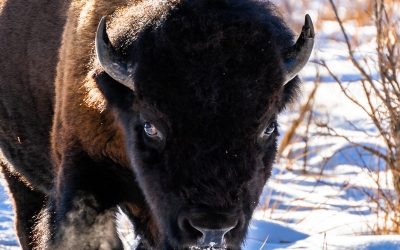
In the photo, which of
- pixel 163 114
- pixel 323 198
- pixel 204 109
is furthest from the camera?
pixel 323 198

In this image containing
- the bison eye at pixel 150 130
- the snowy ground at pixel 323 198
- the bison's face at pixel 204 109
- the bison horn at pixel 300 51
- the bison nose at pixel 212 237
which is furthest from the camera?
the snowy ground at pixel 323 198

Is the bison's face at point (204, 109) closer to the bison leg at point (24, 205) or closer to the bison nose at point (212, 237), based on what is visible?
the bison nose at point (212, 237)

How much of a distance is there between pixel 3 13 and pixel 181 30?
2.11 metres

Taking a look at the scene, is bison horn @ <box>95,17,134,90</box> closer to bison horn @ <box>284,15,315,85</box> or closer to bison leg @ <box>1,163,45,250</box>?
bison horn @ <box>284,15,315,85</box>

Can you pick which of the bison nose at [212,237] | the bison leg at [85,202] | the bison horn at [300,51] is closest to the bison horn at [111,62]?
the bison leg at [85,202]

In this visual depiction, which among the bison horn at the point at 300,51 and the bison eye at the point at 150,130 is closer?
the bison eye at the point at 150,130

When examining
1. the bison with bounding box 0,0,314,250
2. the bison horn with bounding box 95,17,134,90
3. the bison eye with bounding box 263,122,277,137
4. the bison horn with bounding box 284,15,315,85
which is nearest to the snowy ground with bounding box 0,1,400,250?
the bison with bounding box 0,0,314,250

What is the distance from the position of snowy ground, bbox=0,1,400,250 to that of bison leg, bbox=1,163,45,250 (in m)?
0.52

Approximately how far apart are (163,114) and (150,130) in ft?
0.59

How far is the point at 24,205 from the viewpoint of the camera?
584 cm

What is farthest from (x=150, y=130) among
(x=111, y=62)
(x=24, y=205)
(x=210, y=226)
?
(x=24, y=205)

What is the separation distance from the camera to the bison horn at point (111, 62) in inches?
165

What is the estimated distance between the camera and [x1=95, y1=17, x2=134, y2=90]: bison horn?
4.18 meters

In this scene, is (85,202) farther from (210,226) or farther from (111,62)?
(210,226)
